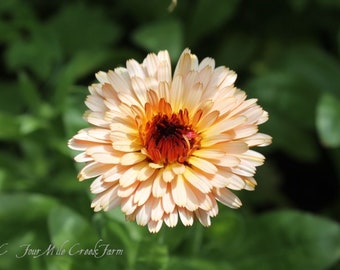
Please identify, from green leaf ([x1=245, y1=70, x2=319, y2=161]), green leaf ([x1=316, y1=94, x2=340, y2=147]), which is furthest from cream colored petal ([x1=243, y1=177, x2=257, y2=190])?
green leaf ([x1=245, y1=70, x2=319, y2=161])

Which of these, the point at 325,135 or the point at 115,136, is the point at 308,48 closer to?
the point at 325,135

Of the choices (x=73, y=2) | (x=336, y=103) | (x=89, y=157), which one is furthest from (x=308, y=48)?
(x=89, y=157)

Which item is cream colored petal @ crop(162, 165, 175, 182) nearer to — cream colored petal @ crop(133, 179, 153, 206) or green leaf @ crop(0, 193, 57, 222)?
cream colored petal @ crop(133, 179, 153, 206)

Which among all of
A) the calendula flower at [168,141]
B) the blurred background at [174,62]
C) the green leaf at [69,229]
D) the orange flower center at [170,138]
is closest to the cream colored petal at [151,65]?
the calendula flower at [168,141]

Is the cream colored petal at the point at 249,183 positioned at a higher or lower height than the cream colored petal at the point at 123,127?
lower

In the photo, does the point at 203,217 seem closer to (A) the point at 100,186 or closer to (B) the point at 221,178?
(B) the point at 221,178

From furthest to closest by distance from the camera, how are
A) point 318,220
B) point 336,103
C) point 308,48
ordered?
point 308,48 → point 336,103 → point 318,220

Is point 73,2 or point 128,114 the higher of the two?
point 73,2

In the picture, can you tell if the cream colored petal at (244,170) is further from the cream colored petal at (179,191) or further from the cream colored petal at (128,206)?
the cream colored petal at (128,206)
